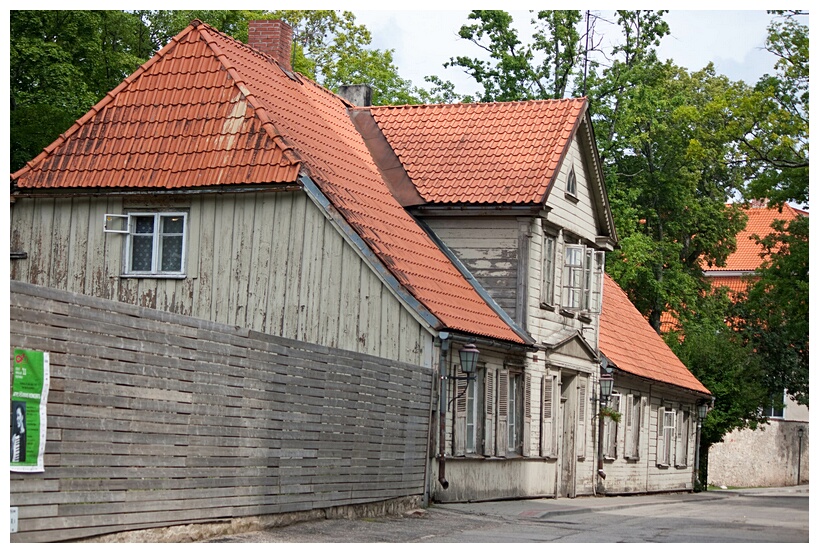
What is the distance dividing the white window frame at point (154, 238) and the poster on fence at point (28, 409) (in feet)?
37.1

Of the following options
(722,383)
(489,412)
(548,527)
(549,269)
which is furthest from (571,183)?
(722,383)

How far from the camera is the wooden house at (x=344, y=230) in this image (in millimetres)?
21266

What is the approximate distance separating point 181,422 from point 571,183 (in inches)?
624

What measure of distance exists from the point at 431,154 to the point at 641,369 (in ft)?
30.1

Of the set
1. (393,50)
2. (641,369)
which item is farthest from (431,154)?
(393,50)

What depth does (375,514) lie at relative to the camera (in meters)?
17.8

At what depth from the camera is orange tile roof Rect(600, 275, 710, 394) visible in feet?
106

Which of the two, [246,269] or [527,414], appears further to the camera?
[527,414]

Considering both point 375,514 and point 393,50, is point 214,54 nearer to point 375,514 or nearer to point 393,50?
point 375,514

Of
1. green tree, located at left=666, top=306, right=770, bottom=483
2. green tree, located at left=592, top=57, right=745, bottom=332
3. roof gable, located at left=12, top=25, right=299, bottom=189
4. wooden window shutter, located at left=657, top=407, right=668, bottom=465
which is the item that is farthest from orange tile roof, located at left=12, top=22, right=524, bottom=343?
green tree, located at left=666, top=306, right=770, bottom=483

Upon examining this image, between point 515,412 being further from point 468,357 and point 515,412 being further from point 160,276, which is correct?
point 160,276

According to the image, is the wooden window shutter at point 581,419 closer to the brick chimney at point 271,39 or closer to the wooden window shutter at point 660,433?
the wooden window shutter at point 660,433

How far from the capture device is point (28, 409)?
10922mm

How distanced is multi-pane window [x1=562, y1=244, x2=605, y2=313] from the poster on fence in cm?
1712
